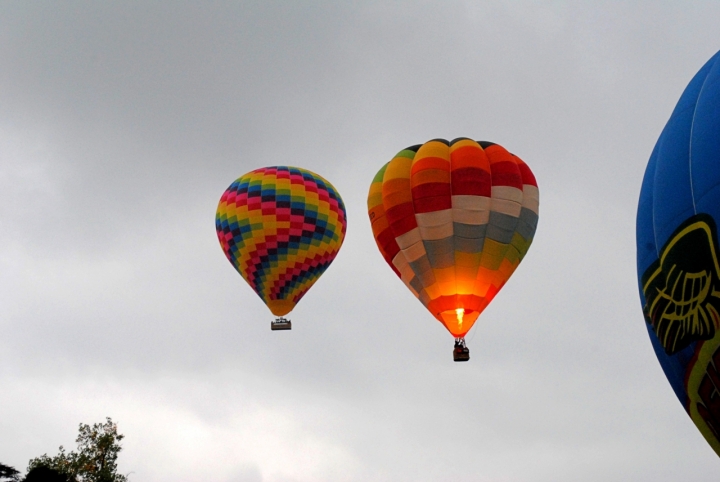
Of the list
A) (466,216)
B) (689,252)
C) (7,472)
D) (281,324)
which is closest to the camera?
(7,472)

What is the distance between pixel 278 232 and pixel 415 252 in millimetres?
7191

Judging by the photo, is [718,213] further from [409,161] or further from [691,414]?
[409,161]

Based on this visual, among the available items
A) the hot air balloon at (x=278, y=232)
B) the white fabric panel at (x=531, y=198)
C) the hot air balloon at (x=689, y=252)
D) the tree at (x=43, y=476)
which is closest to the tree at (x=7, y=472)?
the tree at (x=43, y=476)

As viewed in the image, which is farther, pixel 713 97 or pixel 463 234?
pixel 463 234

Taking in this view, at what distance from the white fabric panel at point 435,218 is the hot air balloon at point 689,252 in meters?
9.56

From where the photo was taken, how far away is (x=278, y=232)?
24.7m

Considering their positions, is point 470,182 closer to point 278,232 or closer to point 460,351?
point 460,351

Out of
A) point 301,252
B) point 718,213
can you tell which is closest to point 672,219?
point 718,213

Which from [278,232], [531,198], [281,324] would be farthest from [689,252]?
[281,324]

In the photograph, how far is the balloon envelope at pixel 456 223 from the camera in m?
18.3

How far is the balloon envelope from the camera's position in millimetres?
18297

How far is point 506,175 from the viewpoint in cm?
1873

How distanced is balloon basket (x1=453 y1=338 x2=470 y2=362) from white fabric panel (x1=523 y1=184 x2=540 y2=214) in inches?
142

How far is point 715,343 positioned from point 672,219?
4.42ft
